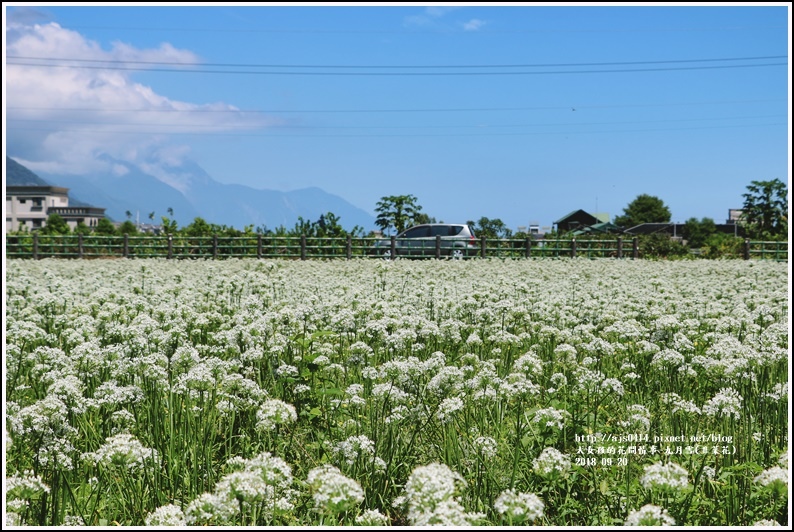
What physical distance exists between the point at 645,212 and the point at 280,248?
12512 cm

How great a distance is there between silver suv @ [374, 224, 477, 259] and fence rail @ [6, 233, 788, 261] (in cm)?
14

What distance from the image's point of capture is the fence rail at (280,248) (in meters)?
36.2

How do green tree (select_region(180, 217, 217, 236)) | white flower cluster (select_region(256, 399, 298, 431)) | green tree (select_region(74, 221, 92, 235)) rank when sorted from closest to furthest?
white flower cluster (select_region(256, 399, 298, 431))
green tree (select_region(180, 217, 217, 236))
green tree (select_region(74, 221, 92, 235))

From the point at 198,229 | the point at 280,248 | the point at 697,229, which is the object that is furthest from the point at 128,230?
the point at 697,229

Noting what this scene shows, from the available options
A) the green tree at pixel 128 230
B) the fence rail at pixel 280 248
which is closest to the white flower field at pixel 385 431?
the fence rail at pixel 280 248

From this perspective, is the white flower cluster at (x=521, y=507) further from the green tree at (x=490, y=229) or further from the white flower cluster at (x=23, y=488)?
the green tree at (x=490, y=229)

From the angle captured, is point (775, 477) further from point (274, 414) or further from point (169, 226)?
point (169, 226)

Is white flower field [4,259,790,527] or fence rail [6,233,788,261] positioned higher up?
fence rail [6,233,788,261]

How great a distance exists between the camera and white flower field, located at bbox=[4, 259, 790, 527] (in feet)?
12.7

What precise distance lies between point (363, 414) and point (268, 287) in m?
5.99

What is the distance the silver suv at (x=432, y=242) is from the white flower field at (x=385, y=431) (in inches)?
1032

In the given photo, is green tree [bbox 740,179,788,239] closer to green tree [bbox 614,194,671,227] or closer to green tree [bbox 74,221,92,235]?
green tree [bbox 74,221,92,235]

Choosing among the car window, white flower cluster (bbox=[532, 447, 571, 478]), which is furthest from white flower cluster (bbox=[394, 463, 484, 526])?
the car window

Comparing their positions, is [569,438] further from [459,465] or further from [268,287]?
[268,287]
